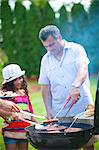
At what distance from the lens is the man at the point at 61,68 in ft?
14.0

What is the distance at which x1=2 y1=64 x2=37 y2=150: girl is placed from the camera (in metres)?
4.17

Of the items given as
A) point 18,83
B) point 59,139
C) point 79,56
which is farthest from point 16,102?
point 59,139

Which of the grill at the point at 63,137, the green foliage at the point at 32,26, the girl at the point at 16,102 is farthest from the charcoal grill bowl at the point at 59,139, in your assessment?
the green foliage at the point at 32,26

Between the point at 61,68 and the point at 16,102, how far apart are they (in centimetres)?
60

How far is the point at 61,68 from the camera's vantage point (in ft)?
14.4

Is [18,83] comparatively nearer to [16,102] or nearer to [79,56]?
[16,102]

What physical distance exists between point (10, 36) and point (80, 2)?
263 cm

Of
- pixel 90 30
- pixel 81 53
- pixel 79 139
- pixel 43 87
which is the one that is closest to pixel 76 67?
pixel 81 53

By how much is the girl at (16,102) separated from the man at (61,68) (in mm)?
287

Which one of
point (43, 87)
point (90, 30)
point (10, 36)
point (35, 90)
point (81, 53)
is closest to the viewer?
point (81, 53)

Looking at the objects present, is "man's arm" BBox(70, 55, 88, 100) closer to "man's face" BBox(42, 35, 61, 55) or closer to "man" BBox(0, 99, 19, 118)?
"man's face" BBox(42, 35, 61, 55)

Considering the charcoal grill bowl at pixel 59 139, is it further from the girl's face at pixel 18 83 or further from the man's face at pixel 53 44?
the man's face at pixel 53 44

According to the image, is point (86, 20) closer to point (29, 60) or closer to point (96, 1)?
point (96, 1)

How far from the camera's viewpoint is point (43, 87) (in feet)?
15.3
